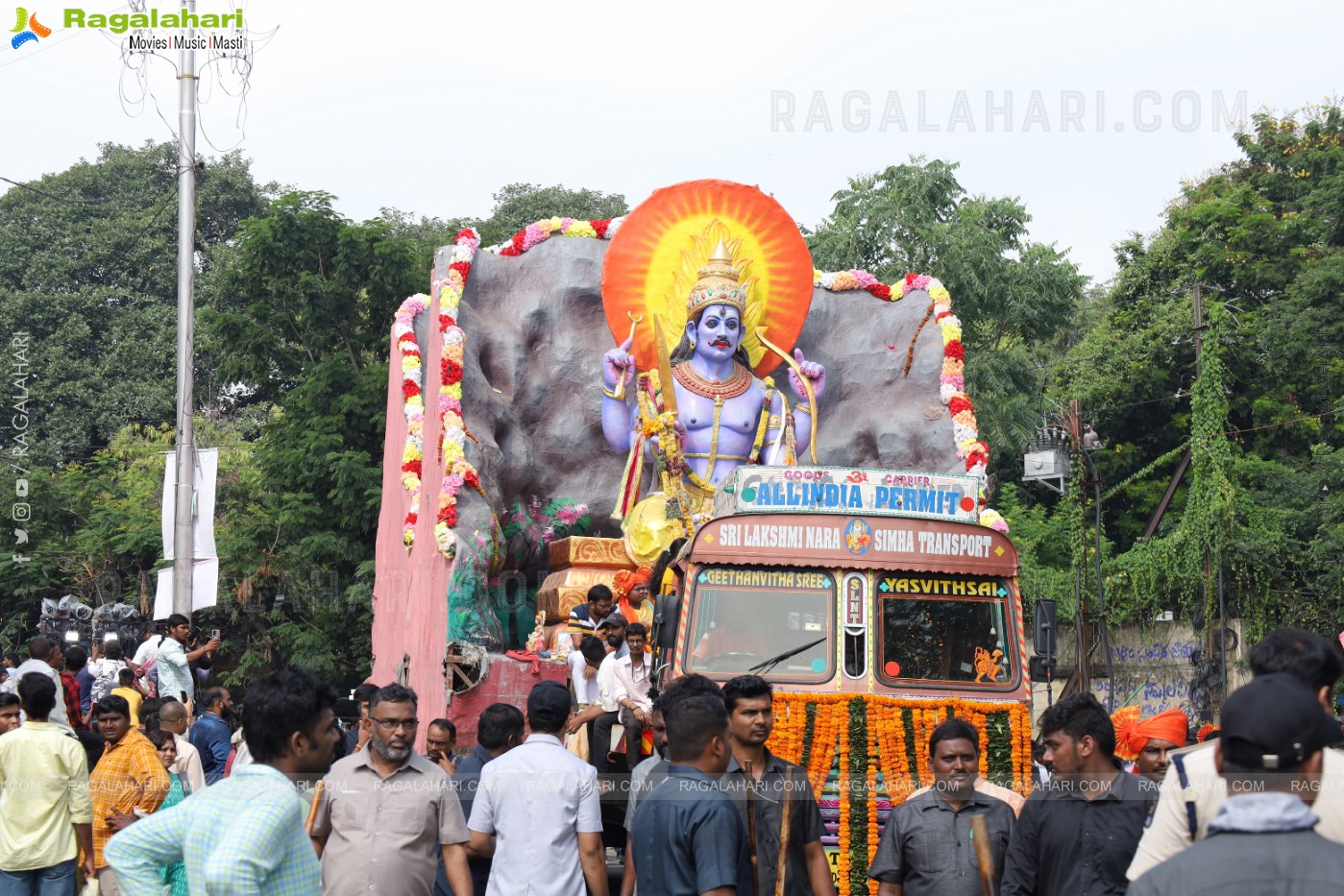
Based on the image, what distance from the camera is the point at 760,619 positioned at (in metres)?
9.64

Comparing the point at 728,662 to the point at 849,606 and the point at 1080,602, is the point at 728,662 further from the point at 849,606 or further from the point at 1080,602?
the point at 1080,602

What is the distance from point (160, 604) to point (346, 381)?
9.49 metres

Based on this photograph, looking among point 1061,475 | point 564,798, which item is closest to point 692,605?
point 564,798

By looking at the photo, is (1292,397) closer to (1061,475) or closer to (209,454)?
(1061,475)

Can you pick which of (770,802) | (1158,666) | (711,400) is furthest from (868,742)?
(1158,666)

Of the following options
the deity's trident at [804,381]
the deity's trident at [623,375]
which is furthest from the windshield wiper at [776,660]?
the deity's trident at [623,375]

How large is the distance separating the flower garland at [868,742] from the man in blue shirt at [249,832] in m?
4.72

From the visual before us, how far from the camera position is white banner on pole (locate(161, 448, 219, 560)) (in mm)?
17672

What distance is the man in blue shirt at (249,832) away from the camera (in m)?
4.16

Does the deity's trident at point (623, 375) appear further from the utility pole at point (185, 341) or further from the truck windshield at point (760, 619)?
the truck windshield at point (760, 619)

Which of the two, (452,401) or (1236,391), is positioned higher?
(1236,391)

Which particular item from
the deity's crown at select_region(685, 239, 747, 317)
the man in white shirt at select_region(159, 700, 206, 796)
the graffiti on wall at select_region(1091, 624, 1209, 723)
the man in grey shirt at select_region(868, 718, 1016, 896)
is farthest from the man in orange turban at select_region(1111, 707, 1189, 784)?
the graffiti on wall at select_region(1091, 624, 1209, 723)

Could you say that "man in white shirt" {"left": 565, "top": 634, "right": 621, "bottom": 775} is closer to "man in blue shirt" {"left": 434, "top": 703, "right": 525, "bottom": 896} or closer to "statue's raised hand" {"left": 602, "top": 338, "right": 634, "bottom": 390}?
"man in blue shirt" {"left": 434, "top": 703, "right": 525, "bottom": 896}

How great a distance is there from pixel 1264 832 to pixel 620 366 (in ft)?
50.0
